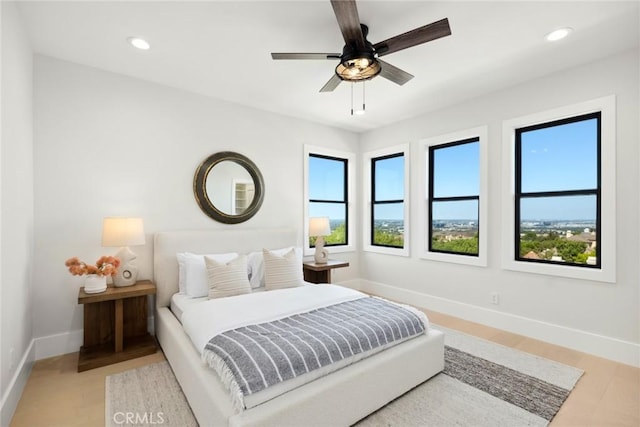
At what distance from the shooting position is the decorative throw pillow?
9.66 ft

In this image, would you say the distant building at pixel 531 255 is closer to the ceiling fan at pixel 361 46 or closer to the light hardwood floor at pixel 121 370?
the light hardwood floor at pixel 121 370

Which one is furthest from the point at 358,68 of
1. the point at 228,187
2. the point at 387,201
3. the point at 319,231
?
the point at 387,201

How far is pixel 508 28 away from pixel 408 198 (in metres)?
2.54

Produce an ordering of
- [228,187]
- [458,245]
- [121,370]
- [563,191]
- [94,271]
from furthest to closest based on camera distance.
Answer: [458,245] → [228,187] → [563,191] → [94,271] → [121,370]

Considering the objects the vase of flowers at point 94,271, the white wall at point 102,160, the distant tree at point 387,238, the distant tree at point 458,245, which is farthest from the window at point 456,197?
the vase of flowers at point 94,271

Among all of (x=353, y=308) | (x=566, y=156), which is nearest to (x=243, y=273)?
(x=353, y=308)

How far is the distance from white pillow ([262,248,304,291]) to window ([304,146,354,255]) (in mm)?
1251

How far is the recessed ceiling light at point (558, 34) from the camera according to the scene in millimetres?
2412

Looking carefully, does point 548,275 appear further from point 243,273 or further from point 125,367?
point 125,367

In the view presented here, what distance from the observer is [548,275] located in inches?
127

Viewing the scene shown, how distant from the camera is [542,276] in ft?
10.8

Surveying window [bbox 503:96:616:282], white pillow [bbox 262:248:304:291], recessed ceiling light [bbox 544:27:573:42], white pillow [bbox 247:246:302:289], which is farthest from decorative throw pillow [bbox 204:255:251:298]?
recessed ceiling light [bbox 544:27:573:42]

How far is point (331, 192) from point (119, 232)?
10.3 feet

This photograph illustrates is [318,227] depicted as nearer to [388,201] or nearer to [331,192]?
[331,192]
